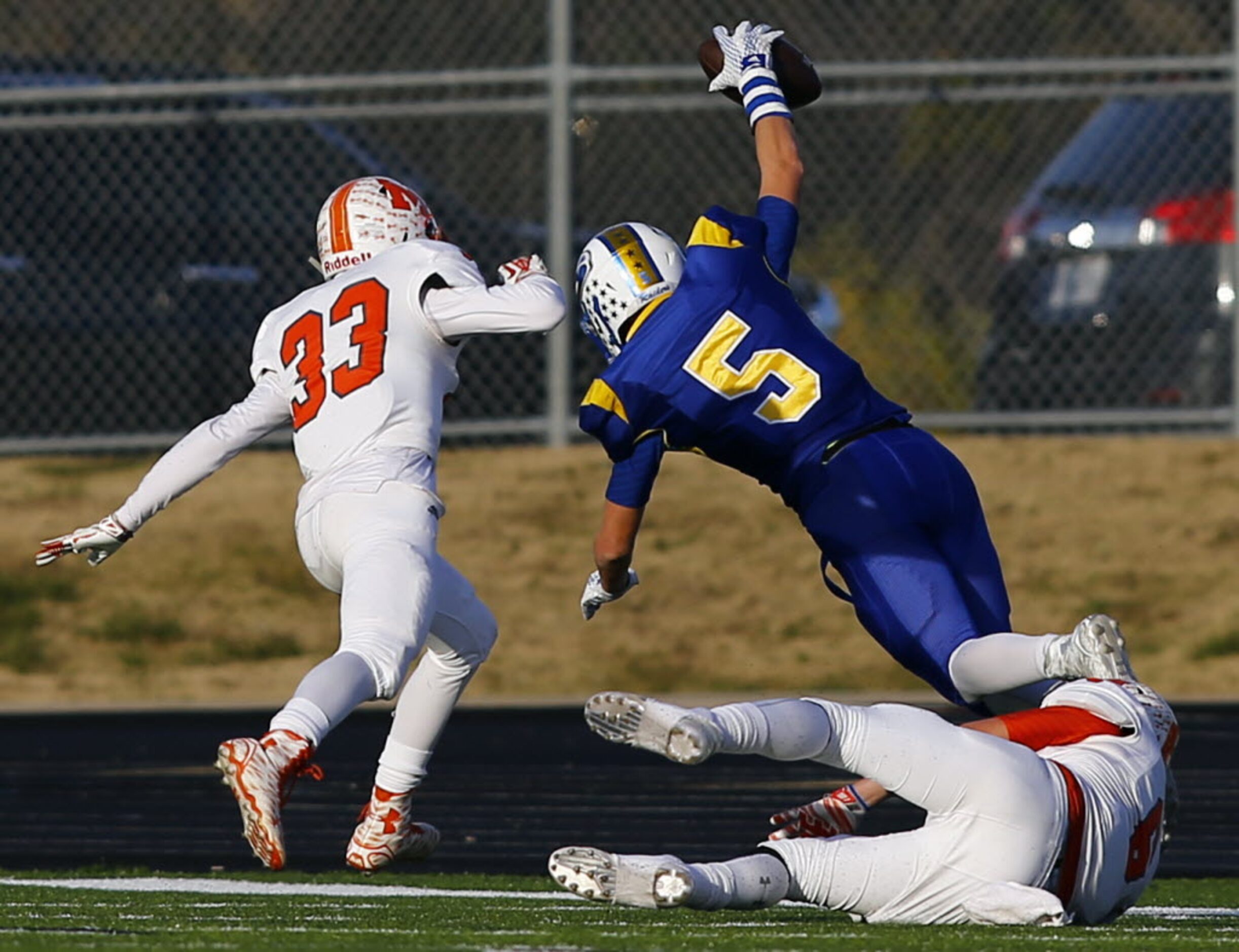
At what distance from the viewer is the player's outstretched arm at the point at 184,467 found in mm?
6715

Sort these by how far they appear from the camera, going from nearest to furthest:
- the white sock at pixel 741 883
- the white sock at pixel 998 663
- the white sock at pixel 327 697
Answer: the white sock at pixel 741 883 → the white sock at pixel 998 663 → the white sock at pixel 327 697

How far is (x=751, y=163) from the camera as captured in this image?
13695mm

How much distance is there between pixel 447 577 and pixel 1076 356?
22.7ft

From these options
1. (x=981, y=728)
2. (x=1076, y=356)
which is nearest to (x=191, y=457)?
(x=981, y=728)

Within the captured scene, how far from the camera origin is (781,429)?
6547 millimetres

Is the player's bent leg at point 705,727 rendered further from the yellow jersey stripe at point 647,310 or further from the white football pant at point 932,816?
the yellow jersey stripe at point 647,310

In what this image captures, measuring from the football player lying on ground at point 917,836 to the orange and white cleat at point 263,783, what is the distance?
2.87 feet

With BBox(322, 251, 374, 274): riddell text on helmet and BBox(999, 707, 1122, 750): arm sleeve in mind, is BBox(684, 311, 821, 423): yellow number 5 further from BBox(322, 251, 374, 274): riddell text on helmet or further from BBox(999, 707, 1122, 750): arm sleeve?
BBox(999, 707, 1122, 750): arm sleeve

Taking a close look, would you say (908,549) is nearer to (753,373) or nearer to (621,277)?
(753,373)

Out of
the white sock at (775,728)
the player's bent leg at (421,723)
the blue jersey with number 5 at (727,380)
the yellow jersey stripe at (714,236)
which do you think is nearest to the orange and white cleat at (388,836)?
the player's bent leg at (421,723)

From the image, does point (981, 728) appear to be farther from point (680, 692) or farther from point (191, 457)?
Result: point (680, 692)

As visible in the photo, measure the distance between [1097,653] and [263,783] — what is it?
1786mm

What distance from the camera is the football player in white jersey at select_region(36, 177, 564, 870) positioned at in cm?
657

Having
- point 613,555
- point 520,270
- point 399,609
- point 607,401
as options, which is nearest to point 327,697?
point 399,609
